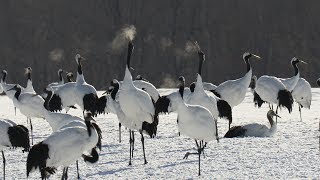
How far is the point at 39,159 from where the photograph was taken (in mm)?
9438

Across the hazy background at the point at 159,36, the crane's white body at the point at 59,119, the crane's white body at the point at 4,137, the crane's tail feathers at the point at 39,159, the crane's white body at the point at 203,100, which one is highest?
the hazy background at the point at 159,36

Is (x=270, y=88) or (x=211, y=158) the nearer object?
(x=211, y=158)

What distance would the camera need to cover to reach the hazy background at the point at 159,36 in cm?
4297

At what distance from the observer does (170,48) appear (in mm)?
44031

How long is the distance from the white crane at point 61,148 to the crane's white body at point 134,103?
7.24ft

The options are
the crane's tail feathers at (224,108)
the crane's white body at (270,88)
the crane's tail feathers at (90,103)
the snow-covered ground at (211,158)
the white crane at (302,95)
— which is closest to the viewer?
the snow-covered ground at (211,158)

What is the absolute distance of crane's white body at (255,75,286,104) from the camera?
17641 millimetres

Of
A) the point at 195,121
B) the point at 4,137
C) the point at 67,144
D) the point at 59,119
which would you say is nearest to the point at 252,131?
the point at 195,121

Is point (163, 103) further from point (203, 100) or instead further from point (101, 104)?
point (203, 100)

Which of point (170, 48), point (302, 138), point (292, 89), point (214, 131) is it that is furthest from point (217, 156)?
point (170, 48)

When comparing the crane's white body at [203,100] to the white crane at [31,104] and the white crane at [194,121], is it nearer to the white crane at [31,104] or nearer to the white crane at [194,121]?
the white crane at [194,121]

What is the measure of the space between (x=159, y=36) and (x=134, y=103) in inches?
1275

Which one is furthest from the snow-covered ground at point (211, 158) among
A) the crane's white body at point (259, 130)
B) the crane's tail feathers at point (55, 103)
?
the crane's tail feathers at point (55, 103)

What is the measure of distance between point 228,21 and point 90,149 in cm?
3611
